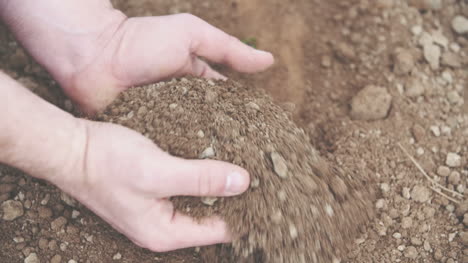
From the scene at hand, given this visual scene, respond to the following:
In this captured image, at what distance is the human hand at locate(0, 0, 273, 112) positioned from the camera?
1914 mm

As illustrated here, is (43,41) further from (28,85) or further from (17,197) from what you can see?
(17,197)

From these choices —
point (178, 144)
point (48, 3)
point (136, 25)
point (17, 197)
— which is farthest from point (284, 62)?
point (17, 197)

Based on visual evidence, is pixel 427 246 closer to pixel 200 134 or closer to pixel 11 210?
pixel 200 134

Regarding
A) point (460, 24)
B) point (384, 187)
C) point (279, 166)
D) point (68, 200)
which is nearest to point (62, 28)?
point (68, 200)

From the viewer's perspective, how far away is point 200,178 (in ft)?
5.10

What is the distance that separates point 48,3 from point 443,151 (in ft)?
6.08

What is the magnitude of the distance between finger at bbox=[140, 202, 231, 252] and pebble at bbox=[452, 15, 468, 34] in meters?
1.71

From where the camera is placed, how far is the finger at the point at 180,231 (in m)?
1.64

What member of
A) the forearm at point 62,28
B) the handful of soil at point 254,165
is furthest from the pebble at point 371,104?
the forearm at point 62,28

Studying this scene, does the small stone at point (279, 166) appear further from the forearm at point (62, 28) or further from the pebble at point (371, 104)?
the forearm at point (62, 28)

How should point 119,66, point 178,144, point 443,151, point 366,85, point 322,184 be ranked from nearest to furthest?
point 178,144
point 322,184
point 119,66
point 443,151
point 366,85

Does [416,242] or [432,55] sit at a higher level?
[432,55]

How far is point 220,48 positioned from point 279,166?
0.59m

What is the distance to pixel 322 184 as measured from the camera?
1794 millimetres
